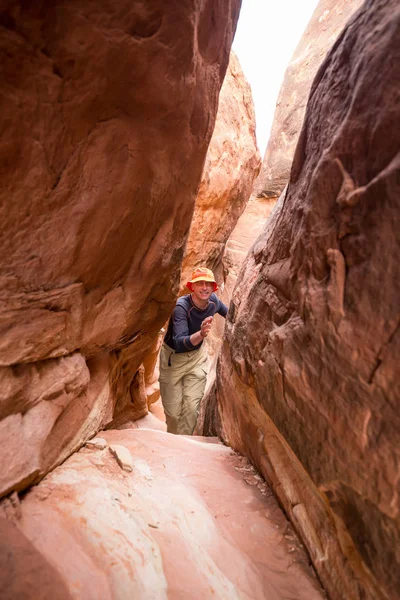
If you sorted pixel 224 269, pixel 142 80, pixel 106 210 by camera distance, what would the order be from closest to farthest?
1. pixel 142 80
2. pixel 106 210
3. pixel 224 269

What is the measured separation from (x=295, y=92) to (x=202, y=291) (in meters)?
10.8

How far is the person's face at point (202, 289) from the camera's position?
425 centimetres

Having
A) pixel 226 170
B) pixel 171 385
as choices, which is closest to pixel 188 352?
pixel 171 385

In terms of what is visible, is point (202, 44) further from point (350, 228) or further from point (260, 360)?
point (260, 360)

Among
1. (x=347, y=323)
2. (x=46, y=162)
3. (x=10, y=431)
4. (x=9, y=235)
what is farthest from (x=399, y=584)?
(x=46, y=162)

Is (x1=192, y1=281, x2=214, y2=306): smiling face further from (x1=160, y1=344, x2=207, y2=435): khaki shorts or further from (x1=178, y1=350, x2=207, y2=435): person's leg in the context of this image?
(x1=178, y1=350, x2=207, y2=435): person's leg

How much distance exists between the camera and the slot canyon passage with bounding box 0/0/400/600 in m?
1.38

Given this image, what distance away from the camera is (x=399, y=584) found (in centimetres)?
124

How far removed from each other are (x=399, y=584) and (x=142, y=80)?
252cm

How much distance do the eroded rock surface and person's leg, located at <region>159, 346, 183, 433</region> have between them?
2.17 m

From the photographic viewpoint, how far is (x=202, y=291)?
427 cm

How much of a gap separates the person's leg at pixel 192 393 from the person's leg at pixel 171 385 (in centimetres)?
7

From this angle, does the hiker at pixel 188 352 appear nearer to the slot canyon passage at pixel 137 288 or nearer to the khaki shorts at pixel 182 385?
the khaki shorts at pixel 182 385

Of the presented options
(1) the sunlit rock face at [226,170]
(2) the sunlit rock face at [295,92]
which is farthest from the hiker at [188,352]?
(2) the sunlit rock face at [295,92]
